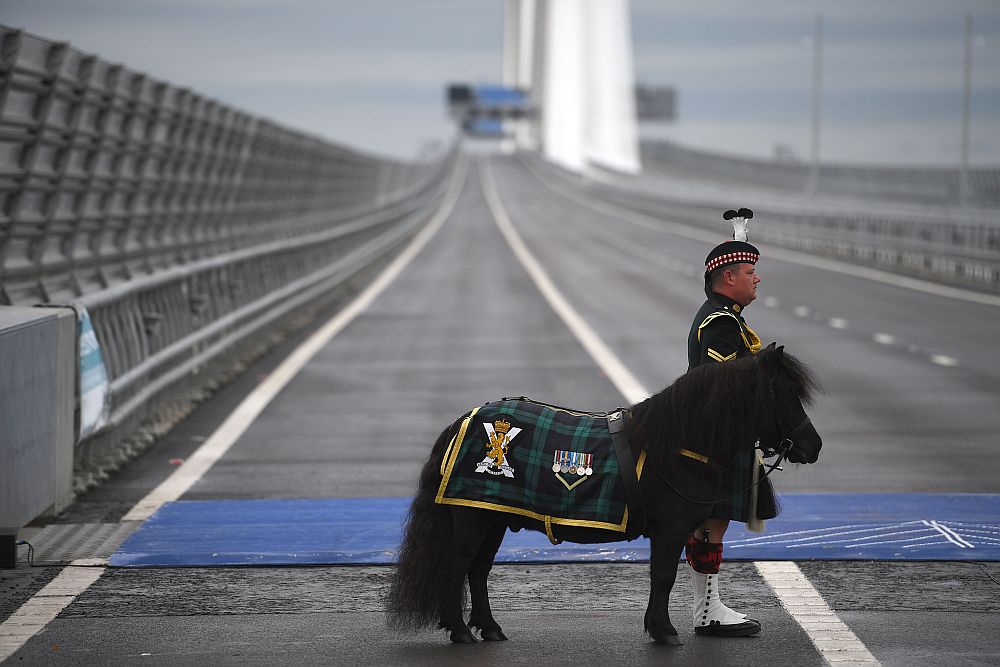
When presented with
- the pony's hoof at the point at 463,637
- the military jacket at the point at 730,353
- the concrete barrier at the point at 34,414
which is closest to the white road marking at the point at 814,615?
the military jacket at the point at 730,353

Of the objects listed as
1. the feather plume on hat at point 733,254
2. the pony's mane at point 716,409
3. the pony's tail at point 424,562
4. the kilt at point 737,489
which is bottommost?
the pony's tail at point 424,562

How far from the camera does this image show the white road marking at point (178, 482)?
7.08m

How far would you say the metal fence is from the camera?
80625mm

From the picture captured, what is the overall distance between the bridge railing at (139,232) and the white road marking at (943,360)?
8.32m

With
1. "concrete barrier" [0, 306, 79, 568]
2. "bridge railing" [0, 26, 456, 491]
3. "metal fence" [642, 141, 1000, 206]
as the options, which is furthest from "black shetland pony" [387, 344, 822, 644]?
"metal fence" [642, 141, 1000, 206]

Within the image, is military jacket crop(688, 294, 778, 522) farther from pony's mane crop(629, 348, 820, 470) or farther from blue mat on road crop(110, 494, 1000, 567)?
blue mat on road crop(110, 494, 1000, 567)

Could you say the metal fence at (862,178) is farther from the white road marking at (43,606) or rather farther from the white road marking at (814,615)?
the white road marking at (43,606)

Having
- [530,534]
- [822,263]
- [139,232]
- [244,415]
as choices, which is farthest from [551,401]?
[822,263]

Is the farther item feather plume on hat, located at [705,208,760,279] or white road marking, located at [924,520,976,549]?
white road marking, located at [924,520,976,549]

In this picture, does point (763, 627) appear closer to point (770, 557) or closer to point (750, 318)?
point (770, 557)

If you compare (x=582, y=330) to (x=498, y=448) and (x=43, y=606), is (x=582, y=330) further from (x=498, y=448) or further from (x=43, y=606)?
(x=498, y=448)

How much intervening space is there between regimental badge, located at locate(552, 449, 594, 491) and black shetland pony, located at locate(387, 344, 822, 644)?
7.6 inches

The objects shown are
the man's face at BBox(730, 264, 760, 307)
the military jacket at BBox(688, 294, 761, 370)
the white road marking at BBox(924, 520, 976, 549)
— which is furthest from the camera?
the white road marking at BBox(924, 520, 976, 549)

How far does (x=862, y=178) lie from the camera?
9994cm
